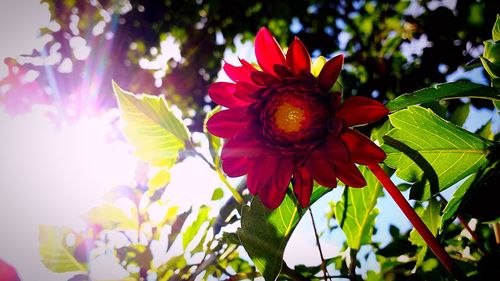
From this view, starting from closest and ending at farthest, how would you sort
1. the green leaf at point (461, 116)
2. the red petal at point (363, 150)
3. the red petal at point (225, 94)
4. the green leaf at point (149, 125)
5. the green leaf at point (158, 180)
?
the red petal at point (363, 150) → the red petal at point (225, 94) → the green leaf at point (149, 125) → the green leaf at point (461, 116) → the green leaf at point (158, 180)

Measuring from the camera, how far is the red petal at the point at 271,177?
2.08 feet

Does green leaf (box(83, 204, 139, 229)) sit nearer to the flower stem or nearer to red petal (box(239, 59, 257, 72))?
red petal (box(239, 59, 257, 72))

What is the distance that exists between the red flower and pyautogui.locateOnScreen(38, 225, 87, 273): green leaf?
2.67ft

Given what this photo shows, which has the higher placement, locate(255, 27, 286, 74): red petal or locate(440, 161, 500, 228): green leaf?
locate(255, 27, 286, 74): red petal

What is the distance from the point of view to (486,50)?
74 centimetres

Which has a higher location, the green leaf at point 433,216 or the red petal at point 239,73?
the red petal at point 239,73

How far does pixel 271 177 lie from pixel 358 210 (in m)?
0.52

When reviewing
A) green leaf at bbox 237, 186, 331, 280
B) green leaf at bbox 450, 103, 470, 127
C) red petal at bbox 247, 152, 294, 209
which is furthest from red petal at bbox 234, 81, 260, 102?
green leaf at bbox 450, 103, 470, 127

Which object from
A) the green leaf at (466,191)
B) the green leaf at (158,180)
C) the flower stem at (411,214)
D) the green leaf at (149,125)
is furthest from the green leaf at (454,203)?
the green leaf at (158,180)

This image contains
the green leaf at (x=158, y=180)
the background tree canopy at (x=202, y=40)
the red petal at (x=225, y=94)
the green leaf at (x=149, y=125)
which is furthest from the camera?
the background tree canopy at (x=202, y=40)

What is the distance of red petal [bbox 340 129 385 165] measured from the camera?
0.54 metres

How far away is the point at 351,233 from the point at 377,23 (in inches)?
104

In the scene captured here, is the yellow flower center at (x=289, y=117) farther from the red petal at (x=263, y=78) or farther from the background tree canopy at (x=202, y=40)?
the background tree canopy at (x=202, y=40)

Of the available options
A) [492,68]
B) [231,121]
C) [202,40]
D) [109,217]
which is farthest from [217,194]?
[202,40]
